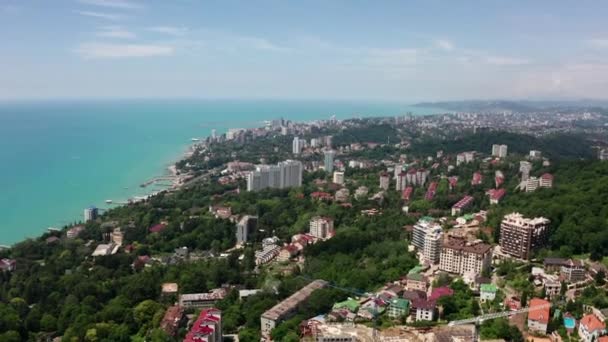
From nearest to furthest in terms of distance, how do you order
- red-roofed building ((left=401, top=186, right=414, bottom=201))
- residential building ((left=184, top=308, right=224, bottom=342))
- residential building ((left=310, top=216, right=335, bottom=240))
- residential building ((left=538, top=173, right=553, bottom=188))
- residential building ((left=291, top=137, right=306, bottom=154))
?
residential building ((left=184, top=308, right=224, bottom=342))
residential building ((left=310, top=216, right=335, bottom=240))
residential building ((left=538, top=173, right=553, bottom=188))
red-roofed building ((left=401, top=186, right=414, bottom=201))
residential building ((left=291, top=137, right=306, bottom=154))

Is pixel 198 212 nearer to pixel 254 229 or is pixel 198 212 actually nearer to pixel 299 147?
pixel 254 229

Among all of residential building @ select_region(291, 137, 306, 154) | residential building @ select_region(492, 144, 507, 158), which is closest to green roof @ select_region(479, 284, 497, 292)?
residential building @ select_region(492, 144, 507, 158)

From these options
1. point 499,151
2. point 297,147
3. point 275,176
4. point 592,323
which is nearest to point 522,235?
point 592,323

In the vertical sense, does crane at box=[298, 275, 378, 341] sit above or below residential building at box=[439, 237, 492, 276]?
below

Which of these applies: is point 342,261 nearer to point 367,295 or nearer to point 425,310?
point 367,295

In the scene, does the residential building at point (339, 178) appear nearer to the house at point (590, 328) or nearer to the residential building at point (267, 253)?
the residential building at point (267, 253)

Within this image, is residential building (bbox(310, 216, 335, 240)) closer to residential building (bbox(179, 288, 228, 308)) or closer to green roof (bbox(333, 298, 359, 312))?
residential building (bbox(179, 288, 228, 308))

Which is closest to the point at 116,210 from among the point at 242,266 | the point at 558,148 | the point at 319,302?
the point at 242,266
